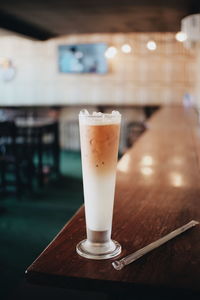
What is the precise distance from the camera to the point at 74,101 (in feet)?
27.3

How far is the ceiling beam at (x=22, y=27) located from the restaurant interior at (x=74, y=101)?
0.02 m

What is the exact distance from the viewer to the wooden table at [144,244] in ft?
2.65

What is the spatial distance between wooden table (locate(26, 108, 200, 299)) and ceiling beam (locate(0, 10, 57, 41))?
4.17 m

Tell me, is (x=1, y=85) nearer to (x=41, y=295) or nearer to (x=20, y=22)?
(x=20, y=22)

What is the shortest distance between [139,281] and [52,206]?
148 inches

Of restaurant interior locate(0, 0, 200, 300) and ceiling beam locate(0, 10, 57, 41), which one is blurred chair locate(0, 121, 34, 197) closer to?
restaurant interior locate(0, 0, 200, 300)

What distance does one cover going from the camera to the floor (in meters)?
→ 2.89

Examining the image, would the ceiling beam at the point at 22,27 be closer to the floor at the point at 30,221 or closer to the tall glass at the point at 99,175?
the floor at the point at 30,221

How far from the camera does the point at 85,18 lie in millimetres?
5305

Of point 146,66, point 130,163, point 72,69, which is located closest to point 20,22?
point 72,69

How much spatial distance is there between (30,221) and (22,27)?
3.33 meters

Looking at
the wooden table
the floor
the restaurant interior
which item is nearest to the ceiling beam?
the restaurant interior

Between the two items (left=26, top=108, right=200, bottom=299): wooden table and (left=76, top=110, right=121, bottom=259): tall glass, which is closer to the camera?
(left=26, top=108, right=200, bottom=299): wooden table

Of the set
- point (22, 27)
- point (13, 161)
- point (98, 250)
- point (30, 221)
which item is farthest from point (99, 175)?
point (22, 27)
